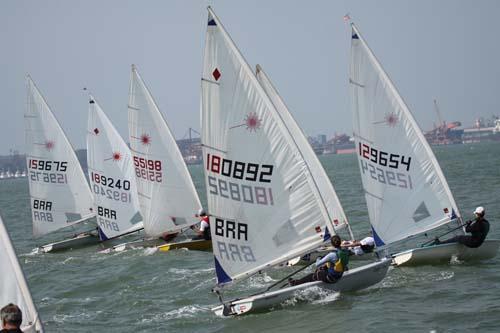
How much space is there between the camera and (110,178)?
78.1ft

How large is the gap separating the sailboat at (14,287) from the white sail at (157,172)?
47.4 ft

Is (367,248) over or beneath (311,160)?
beneath

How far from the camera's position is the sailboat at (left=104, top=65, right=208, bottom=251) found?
21938 millimetres

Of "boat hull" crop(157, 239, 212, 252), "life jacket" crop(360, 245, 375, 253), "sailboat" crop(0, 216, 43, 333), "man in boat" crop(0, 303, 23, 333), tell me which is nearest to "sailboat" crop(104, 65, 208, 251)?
"boat hull" crop(157, 239, 212, 252)

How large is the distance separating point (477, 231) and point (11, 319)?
10453mm

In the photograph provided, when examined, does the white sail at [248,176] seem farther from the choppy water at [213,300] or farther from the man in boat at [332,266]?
the choppy water at [213,300]

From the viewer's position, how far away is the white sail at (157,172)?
21.9m

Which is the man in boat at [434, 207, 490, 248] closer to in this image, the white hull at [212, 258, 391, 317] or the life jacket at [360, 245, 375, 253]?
the life jacket at [360, 245, 375, 253]

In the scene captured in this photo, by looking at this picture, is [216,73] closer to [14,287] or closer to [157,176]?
[14,287]

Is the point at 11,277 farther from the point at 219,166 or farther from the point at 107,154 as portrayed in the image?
the point at 107,154

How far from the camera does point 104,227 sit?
23203mm

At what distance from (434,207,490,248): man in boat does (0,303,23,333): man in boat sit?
1024 centimetres

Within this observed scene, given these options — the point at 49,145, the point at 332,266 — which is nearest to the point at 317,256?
the point at 332,266

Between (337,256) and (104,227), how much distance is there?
12.3m
